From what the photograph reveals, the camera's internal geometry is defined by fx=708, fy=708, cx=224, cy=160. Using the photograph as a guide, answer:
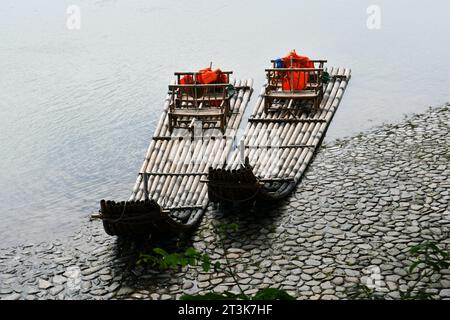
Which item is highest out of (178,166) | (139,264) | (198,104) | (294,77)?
(294,77)

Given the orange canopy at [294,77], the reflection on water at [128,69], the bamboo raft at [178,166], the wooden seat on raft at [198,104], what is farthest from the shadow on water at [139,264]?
the orange canopy at [294,77]

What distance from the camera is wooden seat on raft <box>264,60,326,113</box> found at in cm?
1677

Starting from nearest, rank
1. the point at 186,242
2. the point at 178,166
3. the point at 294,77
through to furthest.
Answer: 1. the point at 186,242
2. the point at 178,166
3. the point at 294,77

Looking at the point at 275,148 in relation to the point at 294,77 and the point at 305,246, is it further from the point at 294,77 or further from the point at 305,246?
the point at 305,246

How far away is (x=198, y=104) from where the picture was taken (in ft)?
55.4

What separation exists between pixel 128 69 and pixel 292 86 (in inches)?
357

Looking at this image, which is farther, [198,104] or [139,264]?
[198,104]

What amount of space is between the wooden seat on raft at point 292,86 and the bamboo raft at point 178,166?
0.72 metres

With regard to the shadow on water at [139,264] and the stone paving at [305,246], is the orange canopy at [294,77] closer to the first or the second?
the stone paving at [305,246]

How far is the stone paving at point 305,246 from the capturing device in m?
10.6

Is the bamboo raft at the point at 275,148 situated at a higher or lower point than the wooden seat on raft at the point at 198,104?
lower

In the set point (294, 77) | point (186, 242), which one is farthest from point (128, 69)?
point (186, 242)

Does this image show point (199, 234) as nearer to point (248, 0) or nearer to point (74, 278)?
point (74, 278)
